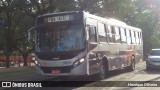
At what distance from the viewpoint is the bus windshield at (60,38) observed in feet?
52.7

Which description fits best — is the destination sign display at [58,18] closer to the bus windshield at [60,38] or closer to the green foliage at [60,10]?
the bus windshield at [60,38]

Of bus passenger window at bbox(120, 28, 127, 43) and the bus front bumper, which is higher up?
bus passenger window at bbox(120, 28, 127, 43)

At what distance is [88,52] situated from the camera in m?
16.4

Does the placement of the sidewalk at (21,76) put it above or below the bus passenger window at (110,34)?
below

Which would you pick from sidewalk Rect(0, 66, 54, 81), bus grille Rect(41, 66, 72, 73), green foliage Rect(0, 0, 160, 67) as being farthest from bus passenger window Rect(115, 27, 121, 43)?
green foliage Rect(0, 0, 160, 67)

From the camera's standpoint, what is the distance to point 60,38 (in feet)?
53.4

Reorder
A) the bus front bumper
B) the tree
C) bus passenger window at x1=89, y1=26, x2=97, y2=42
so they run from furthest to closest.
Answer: the tree
bus passenger window at x1=89, y1=26, x2=97, y2=42
the bus front bumper

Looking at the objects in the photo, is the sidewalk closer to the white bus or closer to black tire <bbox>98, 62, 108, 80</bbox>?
the white bus

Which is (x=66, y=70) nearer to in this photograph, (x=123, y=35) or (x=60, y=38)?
(x=60, y=38)

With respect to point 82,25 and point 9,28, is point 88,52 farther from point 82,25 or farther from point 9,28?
point 9,28

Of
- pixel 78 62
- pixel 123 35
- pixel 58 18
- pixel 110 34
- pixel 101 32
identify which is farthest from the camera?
pixel 123 35

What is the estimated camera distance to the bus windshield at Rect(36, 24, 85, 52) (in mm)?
16078

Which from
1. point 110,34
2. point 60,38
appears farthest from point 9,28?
point 60,38

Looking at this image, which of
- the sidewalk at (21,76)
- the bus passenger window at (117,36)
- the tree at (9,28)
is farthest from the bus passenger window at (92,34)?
the tree at (9,28)
